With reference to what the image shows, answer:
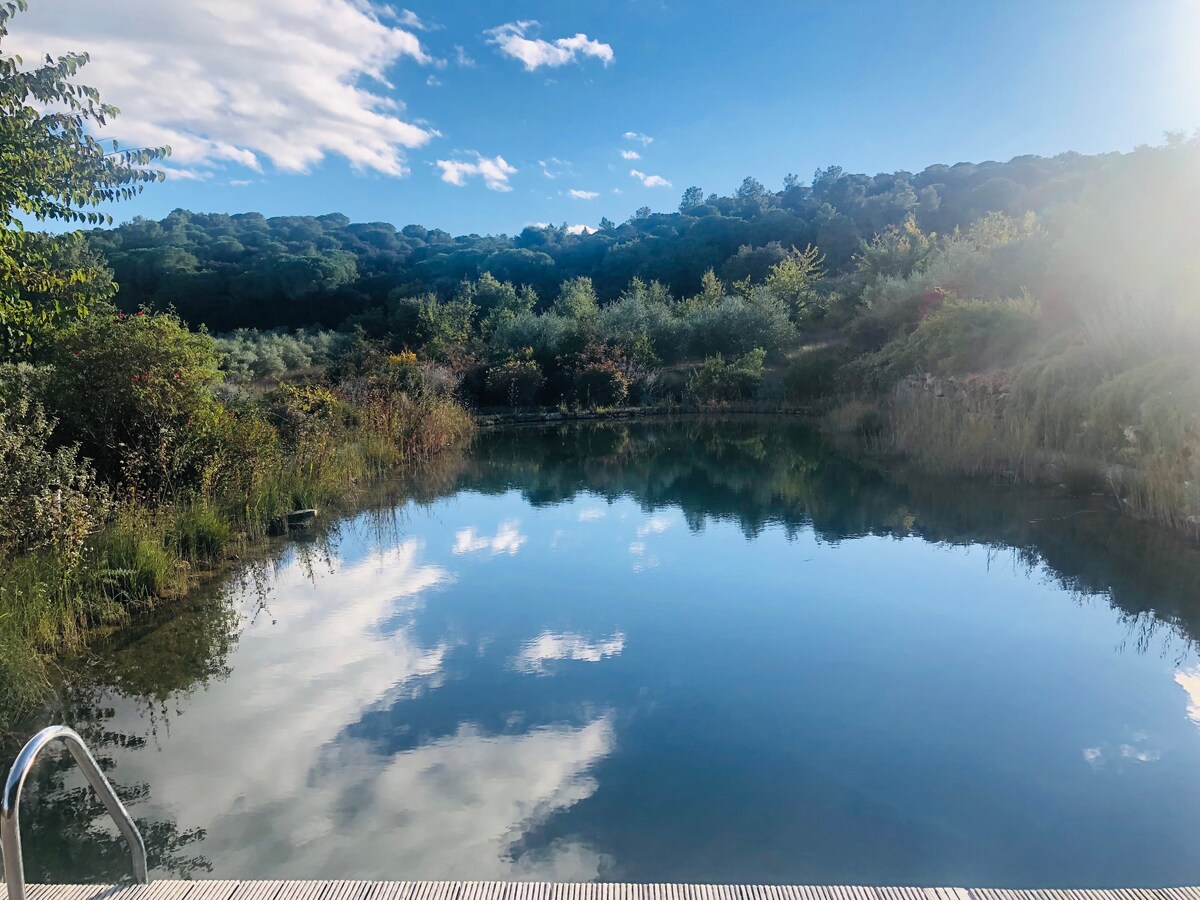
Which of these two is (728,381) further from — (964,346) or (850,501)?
(850,501)

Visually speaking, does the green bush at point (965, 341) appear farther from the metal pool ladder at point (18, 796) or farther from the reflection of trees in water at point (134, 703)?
the metal pool ladder at point (18, 796)

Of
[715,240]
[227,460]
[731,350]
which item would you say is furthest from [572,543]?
[715,240]

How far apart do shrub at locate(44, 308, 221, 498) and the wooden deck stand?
529 cm

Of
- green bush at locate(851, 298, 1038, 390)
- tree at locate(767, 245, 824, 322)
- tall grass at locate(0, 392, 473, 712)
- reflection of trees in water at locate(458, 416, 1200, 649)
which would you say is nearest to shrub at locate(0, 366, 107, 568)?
tall grass at locate(0, 392, 473, 712)

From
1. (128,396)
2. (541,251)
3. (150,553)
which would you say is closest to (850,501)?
(150,553)

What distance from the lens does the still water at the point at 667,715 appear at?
315 centimetres

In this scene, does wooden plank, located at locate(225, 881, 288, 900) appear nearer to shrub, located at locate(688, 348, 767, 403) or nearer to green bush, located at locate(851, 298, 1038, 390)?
green bush, located at locate(851, 298, 1038, 390)

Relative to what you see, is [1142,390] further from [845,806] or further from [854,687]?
[845,806]

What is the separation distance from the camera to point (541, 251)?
218 feet

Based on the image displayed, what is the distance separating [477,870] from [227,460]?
6.45m

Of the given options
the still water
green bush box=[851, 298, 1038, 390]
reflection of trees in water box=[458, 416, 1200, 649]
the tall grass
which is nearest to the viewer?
the still water

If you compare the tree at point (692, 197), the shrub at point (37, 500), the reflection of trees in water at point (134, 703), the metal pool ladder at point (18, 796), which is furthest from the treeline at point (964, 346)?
the tree at point (692, 197)

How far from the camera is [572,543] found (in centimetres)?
852

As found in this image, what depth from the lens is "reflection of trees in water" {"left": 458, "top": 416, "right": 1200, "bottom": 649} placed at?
6613 mm
